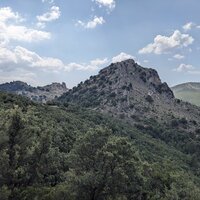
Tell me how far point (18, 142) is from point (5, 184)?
259 inches

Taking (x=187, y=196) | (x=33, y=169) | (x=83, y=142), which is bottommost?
(x=187, y=196)

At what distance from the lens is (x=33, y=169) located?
58.9 m

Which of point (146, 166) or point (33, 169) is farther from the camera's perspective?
point (146, 166)

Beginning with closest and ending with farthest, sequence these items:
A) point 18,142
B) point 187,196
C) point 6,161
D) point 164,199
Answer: point 6,161, point 18,142, point 164,199, point 187,196

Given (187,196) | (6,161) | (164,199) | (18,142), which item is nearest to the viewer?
(6,161)

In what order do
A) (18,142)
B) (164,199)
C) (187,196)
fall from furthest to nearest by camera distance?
1. (187,196)
2. (164,199)
3. (18,142)

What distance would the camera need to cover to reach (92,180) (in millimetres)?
54469

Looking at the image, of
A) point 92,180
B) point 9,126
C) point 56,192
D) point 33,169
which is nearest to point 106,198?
point 92,180

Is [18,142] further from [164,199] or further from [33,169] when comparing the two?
[164,199]

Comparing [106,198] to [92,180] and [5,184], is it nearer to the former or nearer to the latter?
[92,180]

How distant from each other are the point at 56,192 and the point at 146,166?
29827 millimetres

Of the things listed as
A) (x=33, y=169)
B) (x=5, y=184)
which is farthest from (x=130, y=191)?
(x=5, y=184)

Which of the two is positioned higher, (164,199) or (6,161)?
(6,161)

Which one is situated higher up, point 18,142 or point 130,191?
point 18,142
